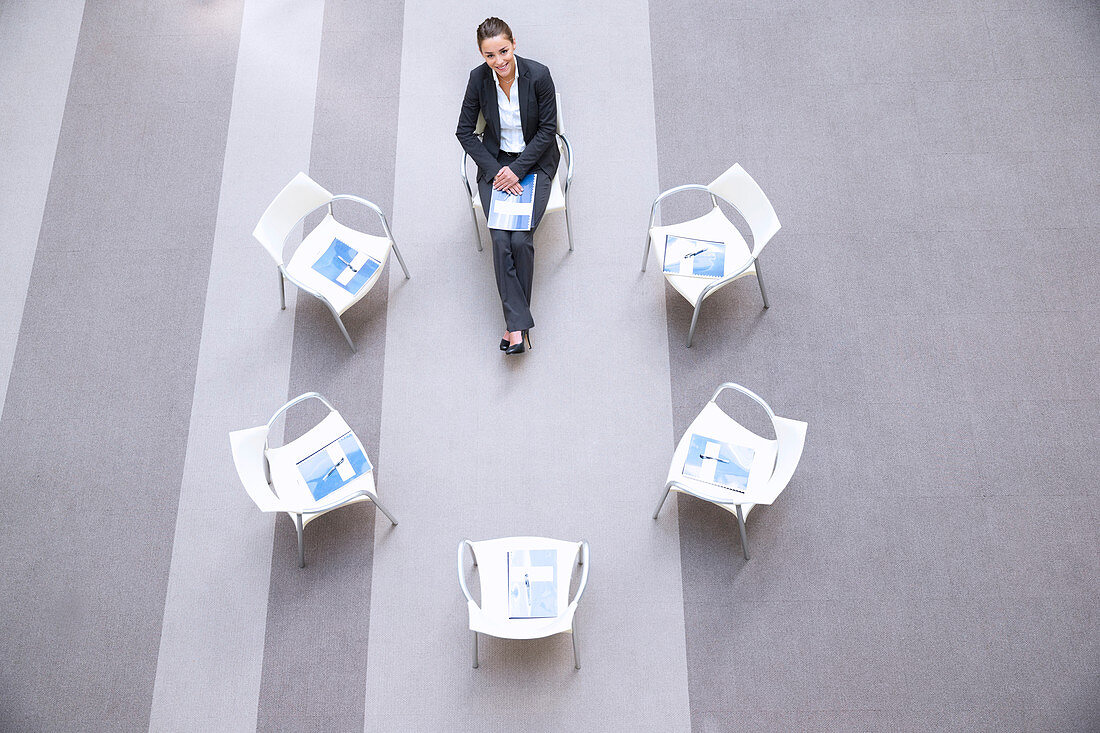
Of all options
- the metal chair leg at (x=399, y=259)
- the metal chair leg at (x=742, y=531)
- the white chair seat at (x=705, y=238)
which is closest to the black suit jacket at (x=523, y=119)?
the metal chair leg at (x=399, y=259)

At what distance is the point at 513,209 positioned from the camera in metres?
4.43

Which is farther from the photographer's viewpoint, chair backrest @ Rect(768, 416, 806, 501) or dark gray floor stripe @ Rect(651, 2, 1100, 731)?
dark gray floor stripe @ Rect(651, 2, 1100, 731)

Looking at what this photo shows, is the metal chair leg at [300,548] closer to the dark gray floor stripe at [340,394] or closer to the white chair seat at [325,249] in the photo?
the dark gray floor stripe at [340,394]

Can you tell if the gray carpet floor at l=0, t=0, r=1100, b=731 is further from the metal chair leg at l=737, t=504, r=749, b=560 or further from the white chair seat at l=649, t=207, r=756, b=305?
the white chair seat at l=649, t=207, r=756, b=305

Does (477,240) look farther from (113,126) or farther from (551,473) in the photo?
(113,126)

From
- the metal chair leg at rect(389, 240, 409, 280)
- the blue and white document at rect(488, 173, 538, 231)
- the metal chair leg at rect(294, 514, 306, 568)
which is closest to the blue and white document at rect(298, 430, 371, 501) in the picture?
the metal chair leg at rect(294, 514, 306, 568)

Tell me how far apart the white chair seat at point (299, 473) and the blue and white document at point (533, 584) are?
799 mm

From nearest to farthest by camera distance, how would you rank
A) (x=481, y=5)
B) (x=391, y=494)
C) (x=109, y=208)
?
(x=391, y=494), (x=109, y=208), (x=481, y=5)

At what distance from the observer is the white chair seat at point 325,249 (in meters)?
4.35

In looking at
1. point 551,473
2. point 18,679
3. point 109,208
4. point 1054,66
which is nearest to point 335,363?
point 551,473

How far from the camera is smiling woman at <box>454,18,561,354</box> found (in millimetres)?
4309

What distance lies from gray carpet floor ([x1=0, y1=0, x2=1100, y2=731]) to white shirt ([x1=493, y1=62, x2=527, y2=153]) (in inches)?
21.7

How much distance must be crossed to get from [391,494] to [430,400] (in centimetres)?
56

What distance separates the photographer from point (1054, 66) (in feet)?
16.7
